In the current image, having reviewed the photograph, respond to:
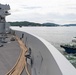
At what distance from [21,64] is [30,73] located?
Result: 4.29ft

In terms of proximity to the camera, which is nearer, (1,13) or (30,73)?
(30,73)

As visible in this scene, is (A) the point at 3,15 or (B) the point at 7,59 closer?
(B) the point at 7,59

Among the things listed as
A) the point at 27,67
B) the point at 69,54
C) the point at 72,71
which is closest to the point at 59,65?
the point at 72,71

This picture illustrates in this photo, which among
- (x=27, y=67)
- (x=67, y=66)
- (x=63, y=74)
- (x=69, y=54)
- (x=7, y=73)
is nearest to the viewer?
(x=63, y=74)

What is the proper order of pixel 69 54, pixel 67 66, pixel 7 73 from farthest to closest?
Answer: pixel 69 54, pixel 7 73, pixel 67 66

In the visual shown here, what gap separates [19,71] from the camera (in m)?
8.01

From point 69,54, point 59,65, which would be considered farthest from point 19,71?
point 69,54

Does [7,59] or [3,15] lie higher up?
[3,15]

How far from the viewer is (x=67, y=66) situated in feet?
10.6

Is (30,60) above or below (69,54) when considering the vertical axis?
above

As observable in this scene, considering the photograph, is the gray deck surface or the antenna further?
the antenna

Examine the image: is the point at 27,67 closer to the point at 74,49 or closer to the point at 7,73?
the point at 7,73

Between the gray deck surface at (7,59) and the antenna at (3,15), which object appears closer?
the gray deck surface at (7,59)

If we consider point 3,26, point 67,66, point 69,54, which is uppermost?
point 67,66
